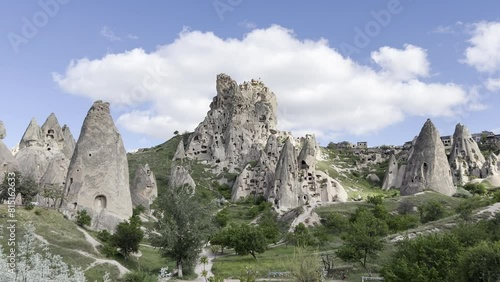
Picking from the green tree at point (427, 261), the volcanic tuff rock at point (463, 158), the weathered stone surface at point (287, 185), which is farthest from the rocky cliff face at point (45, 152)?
the volcanic tuff rock at point (463, 158)

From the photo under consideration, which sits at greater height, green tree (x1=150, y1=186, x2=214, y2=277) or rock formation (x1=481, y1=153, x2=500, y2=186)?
rock formation (x1=481, y1=153, x2=500, y2=186)

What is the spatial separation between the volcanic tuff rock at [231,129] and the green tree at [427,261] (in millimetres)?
79507

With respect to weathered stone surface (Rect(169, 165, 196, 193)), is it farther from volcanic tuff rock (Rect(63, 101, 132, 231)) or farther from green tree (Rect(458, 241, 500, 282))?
green tree (Rect(458, 241, 500, 282))

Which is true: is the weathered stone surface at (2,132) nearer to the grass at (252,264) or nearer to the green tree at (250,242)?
the grass at (252,264)

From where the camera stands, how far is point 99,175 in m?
46.3

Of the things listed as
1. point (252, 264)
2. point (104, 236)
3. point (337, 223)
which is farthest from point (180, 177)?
point (252, 264)

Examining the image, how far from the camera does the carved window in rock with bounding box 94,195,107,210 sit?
45.7m

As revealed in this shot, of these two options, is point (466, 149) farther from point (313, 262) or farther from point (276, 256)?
point (313, 262)

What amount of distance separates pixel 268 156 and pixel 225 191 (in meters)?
11.4

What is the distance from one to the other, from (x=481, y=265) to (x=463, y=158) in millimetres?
84549

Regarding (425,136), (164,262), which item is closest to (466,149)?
(425,136)

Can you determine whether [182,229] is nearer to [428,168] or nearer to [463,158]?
[428,168]

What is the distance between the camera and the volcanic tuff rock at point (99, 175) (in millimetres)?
44688

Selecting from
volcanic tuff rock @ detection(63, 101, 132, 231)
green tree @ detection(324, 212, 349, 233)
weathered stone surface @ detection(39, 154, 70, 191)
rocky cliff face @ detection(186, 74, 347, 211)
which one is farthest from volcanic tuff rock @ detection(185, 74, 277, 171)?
volcanic tuff rock @ detection(63, 101, 132, 231)
